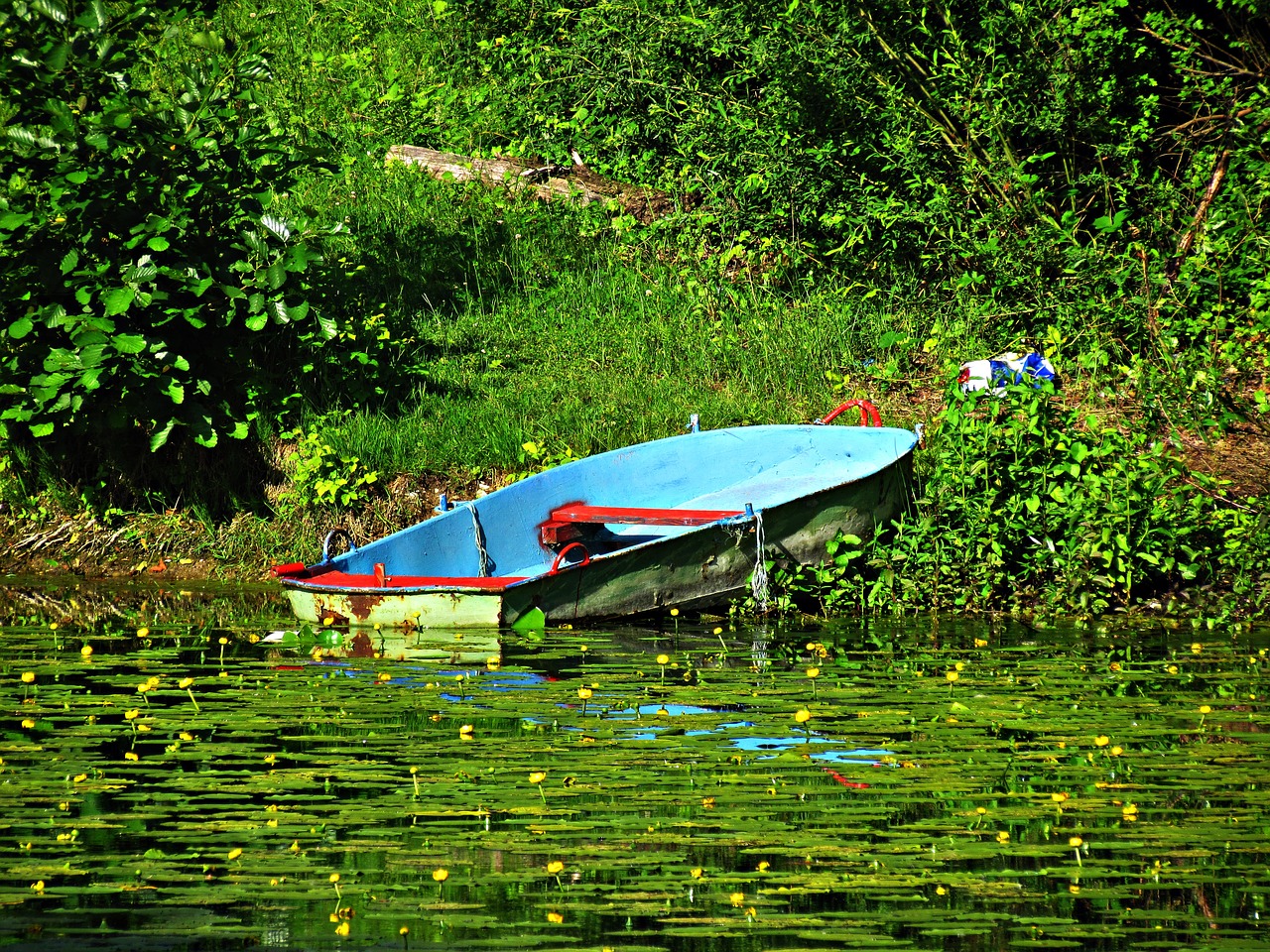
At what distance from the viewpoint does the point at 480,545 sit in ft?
25.8

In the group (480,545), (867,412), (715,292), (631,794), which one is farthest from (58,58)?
(631,794)

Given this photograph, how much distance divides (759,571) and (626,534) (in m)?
1.24

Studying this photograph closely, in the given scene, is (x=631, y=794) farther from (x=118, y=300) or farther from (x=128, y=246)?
(x=128, y=246)

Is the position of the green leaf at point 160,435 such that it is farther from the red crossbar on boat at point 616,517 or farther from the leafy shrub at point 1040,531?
the leafy shrub at point 1040,531

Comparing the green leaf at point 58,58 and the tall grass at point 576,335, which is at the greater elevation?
the green leaf at point 58,58

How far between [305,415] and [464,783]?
5364 mm

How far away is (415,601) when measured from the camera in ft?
22.7

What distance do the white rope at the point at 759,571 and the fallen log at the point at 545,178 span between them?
579 cm

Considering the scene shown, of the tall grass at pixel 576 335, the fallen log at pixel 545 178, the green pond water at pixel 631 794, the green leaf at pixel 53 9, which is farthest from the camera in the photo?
the fallen log at pixel 545 178

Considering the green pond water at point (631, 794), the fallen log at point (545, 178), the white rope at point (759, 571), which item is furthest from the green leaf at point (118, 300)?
the fallen log at point (545, 178)

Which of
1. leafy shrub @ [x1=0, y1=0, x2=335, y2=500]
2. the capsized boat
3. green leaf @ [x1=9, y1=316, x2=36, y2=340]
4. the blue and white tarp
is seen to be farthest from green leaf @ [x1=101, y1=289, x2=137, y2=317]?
the blue and white tarp

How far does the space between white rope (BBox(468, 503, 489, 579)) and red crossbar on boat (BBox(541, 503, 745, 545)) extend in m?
0.38

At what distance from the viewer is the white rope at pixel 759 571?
733 cm

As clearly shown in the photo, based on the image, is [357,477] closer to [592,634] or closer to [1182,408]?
[592,634]
